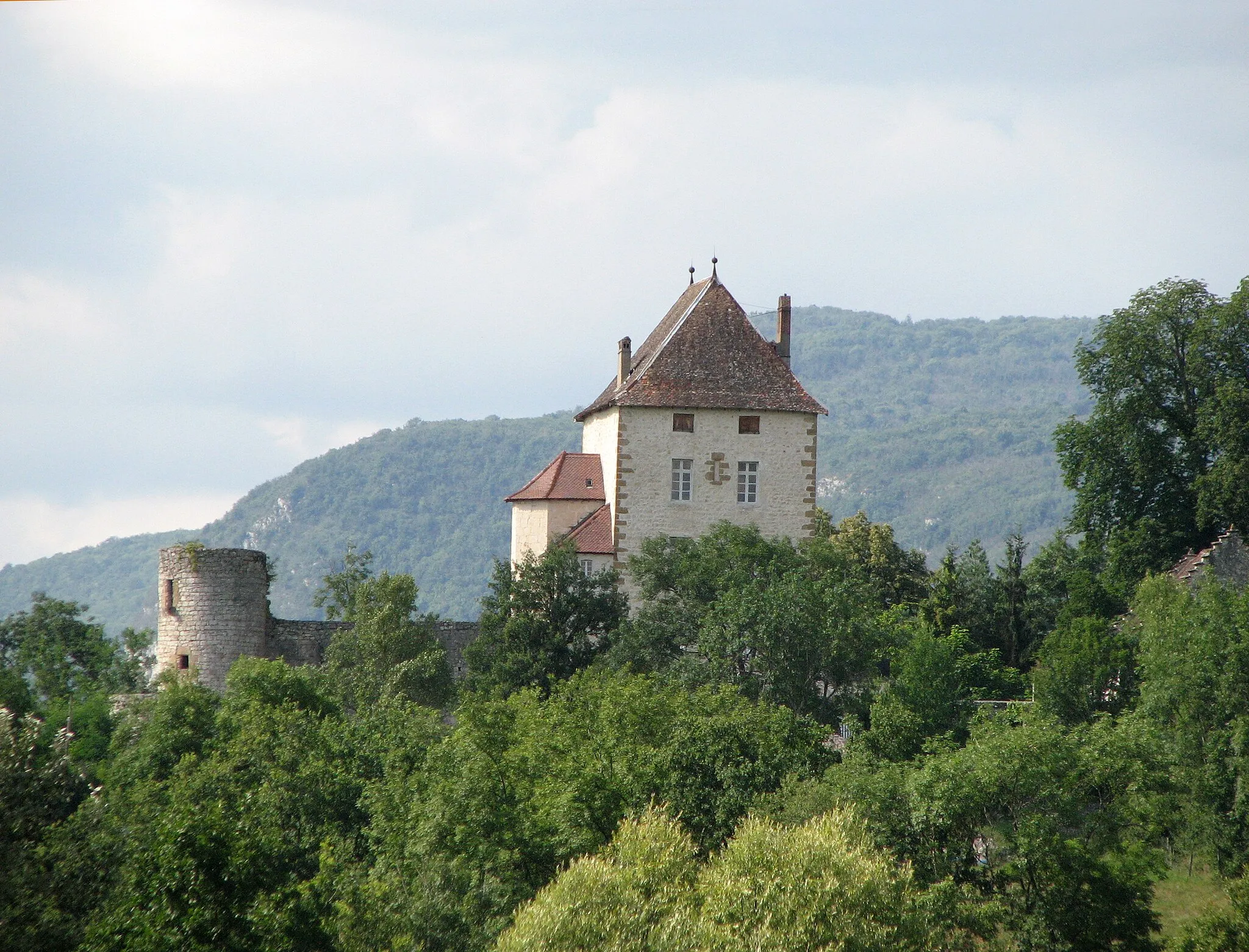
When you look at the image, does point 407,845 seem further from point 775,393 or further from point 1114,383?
point 1114,383

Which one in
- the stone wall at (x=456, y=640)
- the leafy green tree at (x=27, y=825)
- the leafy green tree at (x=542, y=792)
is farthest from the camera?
the stone wall at (x=456, y=640)

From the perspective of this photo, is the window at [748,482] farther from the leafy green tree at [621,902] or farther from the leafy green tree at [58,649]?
the leafy green tree at [58,649]

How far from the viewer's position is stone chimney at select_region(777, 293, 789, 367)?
53819 mm

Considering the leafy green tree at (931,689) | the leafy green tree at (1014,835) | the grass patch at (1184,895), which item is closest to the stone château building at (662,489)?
the leafy green tree at (931,689)

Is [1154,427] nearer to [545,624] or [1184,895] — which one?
[1184,895]

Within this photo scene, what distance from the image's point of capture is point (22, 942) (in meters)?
26.0

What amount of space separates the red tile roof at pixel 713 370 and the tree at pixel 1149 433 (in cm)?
1118

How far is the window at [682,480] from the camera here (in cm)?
5072

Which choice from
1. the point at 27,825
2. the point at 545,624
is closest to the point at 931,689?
the point at 545,624

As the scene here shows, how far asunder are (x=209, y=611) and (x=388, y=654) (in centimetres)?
523

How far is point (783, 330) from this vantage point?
2146 inches

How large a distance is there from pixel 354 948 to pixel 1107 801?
16.5m

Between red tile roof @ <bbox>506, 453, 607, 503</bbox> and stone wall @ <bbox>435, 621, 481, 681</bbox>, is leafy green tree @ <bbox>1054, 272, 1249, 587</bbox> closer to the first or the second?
red tile roof @ <bbox>506, 453, 607, 503</bbox>

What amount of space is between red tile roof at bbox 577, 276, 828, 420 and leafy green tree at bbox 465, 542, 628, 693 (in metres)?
5.39
